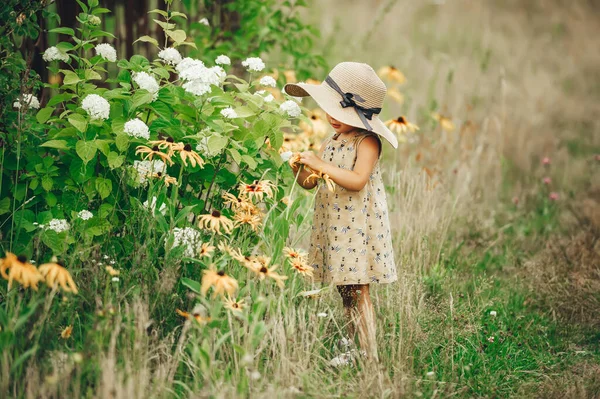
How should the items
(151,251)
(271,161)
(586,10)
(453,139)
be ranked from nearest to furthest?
(151,251), (271,161), (453,139), (586,10)

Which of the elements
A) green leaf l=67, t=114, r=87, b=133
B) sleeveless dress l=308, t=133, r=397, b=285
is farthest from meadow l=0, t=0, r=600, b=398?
sleeveless dress l=308, t=133, r=397, b=285

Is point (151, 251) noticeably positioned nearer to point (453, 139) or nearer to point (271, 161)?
point (271, 161)

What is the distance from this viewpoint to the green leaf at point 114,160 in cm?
272

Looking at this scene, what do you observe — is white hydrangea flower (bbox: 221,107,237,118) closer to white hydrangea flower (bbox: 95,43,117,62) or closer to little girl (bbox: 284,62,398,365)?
little girl (bbox: 284,62,398,365)

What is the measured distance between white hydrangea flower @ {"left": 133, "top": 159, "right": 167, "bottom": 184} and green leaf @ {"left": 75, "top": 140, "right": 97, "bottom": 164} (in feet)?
0.67

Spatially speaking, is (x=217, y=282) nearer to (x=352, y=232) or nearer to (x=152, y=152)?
(x=152, y=152)

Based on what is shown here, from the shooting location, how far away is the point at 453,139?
5582 millimetres

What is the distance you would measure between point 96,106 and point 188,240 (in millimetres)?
653

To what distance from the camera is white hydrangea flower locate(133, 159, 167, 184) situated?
2.83 meters

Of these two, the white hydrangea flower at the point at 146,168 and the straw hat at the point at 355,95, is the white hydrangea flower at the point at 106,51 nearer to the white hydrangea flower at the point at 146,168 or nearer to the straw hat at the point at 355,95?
the white hydrangea flower at the point at 146,168

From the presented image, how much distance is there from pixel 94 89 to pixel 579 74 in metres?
7.35

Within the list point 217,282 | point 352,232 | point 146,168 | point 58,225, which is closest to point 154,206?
point 146,168

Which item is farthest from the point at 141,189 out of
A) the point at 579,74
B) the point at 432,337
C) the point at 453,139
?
the point at 579,74

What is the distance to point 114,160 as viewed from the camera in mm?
2744
